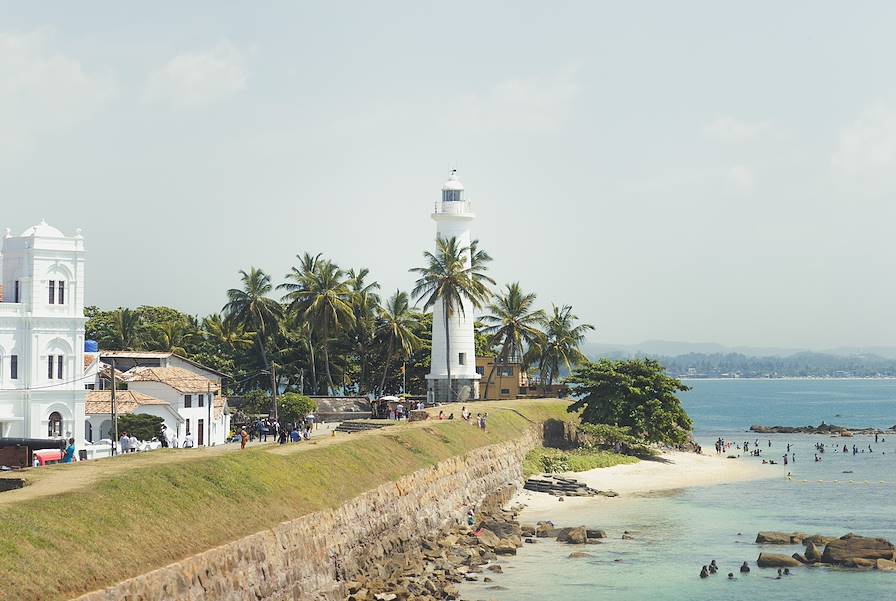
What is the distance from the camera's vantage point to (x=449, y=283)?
264ft

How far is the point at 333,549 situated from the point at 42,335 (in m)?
28.9

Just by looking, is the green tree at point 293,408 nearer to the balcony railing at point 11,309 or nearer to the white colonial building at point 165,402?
the white colonial building at point 165,402

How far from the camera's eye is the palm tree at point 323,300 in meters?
88.2

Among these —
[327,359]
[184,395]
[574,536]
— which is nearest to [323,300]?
[327,359]

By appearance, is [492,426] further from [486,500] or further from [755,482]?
[755,482]

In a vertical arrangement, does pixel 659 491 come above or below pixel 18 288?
below

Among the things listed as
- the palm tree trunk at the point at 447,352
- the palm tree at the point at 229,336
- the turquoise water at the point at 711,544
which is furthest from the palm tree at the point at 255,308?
the turquoise water at the point at 711,544

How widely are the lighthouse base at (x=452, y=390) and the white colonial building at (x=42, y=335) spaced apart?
28.4m

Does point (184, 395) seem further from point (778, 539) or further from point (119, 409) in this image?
point (778, 539)

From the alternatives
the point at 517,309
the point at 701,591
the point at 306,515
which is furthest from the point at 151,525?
the point at 517,309

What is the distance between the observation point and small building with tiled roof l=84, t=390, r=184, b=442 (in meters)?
62.7

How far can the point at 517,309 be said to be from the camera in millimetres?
90812

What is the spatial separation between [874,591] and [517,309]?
5265 cm

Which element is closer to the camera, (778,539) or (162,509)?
(162,509)
